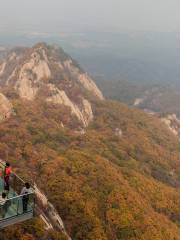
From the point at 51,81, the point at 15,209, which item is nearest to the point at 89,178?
the point at 15,209

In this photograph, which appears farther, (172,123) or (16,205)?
(172,123)

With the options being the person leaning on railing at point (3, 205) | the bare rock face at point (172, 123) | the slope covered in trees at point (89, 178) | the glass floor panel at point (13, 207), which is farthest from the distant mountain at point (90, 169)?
the bare rock face at point (172, 123)

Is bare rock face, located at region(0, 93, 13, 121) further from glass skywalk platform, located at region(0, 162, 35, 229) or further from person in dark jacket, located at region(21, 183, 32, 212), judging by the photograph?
person in dark jacket, located at region(21, 183, 32, 212)

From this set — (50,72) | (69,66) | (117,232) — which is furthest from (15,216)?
(69,66)

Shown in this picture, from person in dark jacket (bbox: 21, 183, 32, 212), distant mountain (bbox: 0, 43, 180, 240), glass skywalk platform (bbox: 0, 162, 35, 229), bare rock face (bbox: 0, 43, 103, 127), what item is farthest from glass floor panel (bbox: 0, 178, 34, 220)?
bare rock face (bbox: 0, 43, 103, 127)

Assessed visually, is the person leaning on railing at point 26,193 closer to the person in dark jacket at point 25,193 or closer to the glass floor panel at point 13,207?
the person in dark jacket at point 25,193

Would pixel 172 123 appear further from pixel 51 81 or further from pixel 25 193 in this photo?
pixel 25 193
